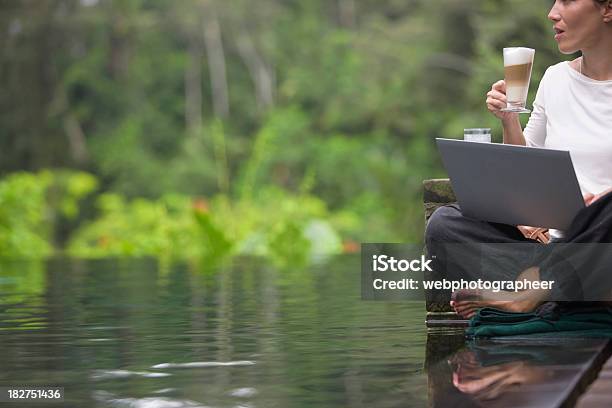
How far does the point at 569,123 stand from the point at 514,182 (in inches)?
12.3

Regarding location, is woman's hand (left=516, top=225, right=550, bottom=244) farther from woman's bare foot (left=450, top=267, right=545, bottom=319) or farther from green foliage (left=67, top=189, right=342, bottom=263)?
green foliage (left=67, top=189, right=342, bottom=263)

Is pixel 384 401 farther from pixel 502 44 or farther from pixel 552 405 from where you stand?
pixel 502 44

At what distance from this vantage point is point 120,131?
2366 centimetres

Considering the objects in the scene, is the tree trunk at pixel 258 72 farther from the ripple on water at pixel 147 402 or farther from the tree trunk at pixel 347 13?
the ripple on water at pixel 147 402

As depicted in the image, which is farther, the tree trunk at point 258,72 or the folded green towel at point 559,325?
the tree trunk at point 258,72

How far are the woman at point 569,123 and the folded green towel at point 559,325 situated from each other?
49 mm

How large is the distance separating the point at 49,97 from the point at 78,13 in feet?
5.53

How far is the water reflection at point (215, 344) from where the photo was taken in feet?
8.58

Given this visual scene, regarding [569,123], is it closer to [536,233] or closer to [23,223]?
[536,233]

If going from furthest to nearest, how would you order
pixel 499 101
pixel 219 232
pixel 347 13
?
pixel 347 13 → pixel 219 232 → pixel 499 101

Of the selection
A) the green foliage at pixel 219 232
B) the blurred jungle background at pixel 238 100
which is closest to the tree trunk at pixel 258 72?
the blurred jungle background at pixel 238 100

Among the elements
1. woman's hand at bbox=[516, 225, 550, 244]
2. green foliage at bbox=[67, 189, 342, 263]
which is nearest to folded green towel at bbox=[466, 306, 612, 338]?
woman's hand at bbox=[516, 225, 550, 244]

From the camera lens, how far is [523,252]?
367 centimetres

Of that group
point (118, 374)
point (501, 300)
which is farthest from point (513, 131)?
point (118, 374)
